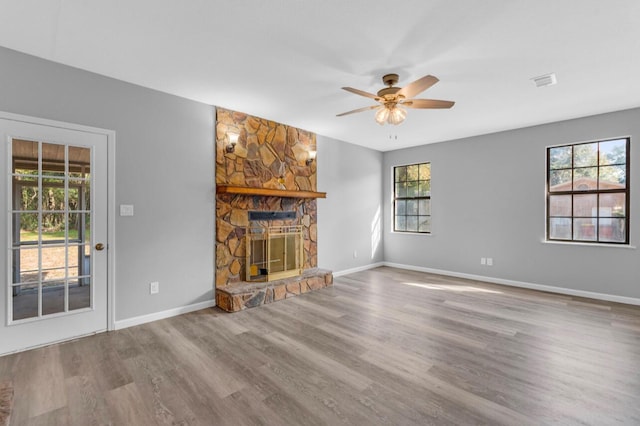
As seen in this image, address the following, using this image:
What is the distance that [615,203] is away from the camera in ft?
14.0

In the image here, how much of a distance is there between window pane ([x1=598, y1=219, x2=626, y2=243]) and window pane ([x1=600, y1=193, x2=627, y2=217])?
113 millimetres

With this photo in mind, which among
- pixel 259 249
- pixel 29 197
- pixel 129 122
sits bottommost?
pixel 259 249

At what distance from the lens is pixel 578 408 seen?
1909 mm

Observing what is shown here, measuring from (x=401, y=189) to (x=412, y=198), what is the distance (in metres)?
0.35

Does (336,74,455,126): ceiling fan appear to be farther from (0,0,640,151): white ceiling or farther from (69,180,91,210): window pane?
(69,180,91,210): window pane

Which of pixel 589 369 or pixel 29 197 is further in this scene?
pixel 29 197

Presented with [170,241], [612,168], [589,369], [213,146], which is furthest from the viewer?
[612,168]

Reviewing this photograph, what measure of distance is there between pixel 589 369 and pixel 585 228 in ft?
9.84

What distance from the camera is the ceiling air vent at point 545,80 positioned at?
10.0ft

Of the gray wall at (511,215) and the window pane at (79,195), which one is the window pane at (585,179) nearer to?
the gray wall at (511,215)

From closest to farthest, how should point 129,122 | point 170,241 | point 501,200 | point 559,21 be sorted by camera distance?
point 559,21 → point 129,122 → point 170,241 → point 501,200

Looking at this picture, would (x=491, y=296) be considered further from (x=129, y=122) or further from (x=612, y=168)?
(x=129, y=122)

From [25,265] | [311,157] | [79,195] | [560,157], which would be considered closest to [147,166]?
[79,195]

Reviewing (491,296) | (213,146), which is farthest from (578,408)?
(213,146)
